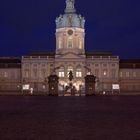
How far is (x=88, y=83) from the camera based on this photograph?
62.5 meters

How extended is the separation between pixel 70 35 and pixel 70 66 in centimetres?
742

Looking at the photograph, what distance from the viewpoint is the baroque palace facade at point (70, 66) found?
397ft

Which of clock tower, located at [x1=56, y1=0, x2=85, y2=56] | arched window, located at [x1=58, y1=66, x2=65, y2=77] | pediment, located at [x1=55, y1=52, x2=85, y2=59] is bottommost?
arched window, located at [x1=58, y1=66, x2=65, y2=77]

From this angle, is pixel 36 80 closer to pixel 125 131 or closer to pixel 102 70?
pixel 102 70

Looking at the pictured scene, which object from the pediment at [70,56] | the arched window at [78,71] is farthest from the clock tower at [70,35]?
the arched window at [78,71]

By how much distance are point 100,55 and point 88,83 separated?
204 feet

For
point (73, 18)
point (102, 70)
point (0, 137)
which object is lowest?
point (0, 137)

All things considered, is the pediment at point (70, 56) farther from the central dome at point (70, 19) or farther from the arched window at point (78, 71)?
the central dome at point (70, 19)

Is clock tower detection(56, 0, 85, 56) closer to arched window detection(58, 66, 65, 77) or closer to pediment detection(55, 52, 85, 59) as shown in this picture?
pediment detection(55, 52, 85, 59)

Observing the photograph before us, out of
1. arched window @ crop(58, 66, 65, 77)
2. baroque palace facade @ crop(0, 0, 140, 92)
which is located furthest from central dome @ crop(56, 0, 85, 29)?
arched window @ crop(58, 66, 65, 77)

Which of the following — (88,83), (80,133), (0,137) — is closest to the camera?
(0,137)

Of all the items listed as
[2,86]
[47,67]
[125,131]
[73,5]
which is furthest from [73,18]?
[125,131]

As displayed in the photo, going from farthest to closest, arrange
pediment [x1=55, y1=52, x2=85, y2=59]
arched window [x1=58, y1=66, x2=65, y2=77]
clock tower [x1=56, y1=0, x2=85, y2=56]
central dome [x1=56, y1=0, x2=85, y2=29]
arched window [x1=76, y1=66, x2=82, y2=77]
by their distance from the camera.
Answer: central dome [x1=56, y1=0, x2=85, y2=29], clock tower [x1=56, y1=0, x2=85, y2=56], arched window [x1=76, y1=66, x2=82, y2=77], arched window [x1=58, y1=66, x2=65, y2=77], pediment [x1=55, y1=52, x2=85, y2=59]

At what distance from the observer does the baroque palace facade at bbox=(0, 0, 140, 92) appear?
4766 inches
